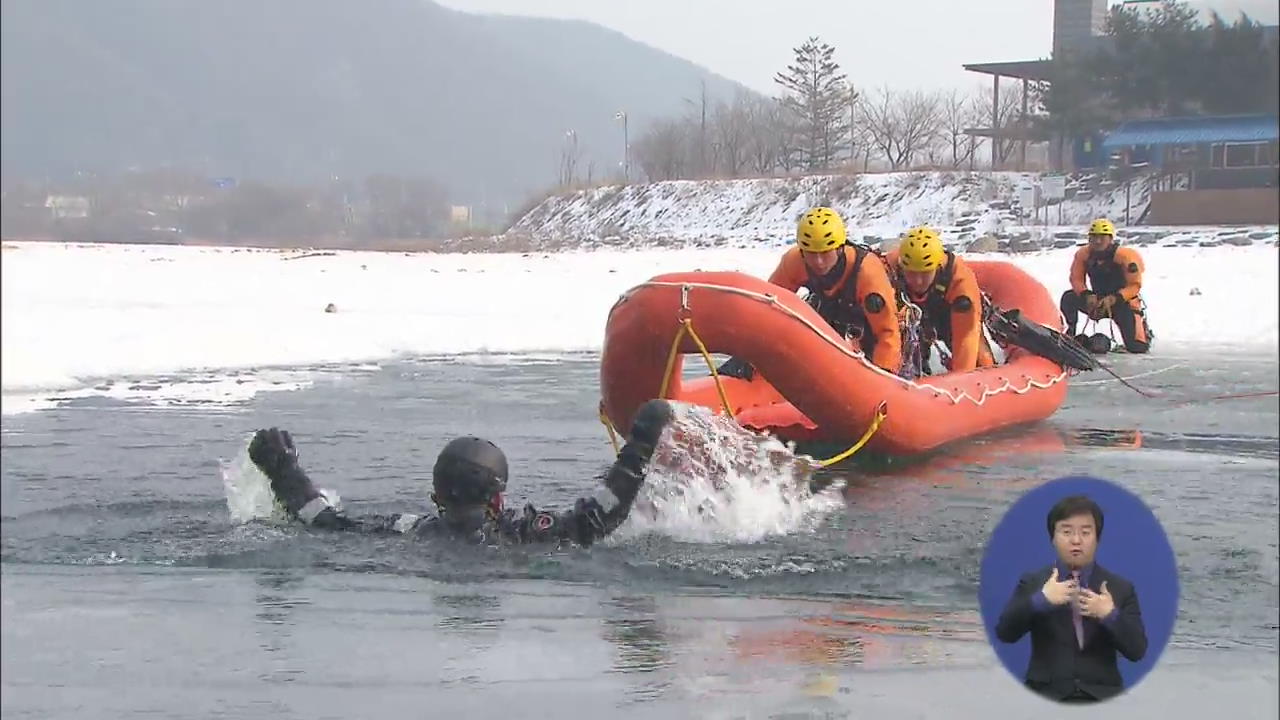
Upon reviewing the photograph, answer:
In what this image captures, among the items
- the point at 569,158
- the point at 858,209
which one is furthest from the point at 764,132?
the point at 858,209

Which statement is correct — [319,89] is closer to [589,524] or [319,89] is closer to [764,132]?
[589,524]

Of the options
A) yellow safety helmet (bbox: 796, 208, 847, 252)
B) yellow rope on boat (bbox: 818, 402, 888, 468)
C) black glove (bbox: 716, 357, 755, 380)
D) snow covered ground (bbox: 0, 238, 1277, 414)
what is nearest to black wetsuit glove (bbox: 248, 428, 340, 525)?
snow covered ground (bbox: 0, 238, 1277, 414)

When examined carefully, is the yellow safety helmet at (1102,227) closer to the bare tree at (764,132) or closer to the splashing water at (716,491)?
the bare tree at (764,132)

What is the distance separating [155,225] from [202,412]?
5.79m

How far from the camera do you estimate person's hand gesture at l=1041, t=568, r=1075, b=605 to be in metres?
1.91

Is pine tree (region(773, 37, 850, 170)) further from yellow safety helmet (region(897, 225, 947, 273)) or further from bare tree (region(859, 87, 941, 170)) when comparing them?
yellow safety helmet (region(897, 225, 947, 273))

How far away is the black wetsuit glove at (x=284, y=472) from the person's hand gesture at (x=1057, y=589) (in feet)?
10.5

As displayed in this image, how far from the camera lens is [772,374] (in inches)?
231

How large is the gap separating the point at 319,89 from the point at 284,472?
2204 mm

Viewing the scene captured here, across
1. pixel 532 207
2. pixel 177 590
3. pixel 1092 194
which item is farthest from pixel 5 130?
pixel 1092 194

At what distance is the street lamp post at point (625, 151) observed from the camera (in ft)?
12.5

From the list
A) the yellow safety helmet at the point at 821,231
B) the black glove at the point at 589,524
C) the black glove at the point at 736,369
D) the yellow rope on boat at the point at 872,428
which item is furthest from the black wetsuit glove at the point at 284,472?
the yellow safety helmet at the point at 821,231

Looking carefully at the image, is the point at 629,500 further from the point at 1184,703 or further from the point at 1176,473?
the point at 1176,473

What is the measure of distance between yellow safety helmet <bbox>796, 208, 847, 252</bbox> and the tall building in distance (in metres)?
3.46
